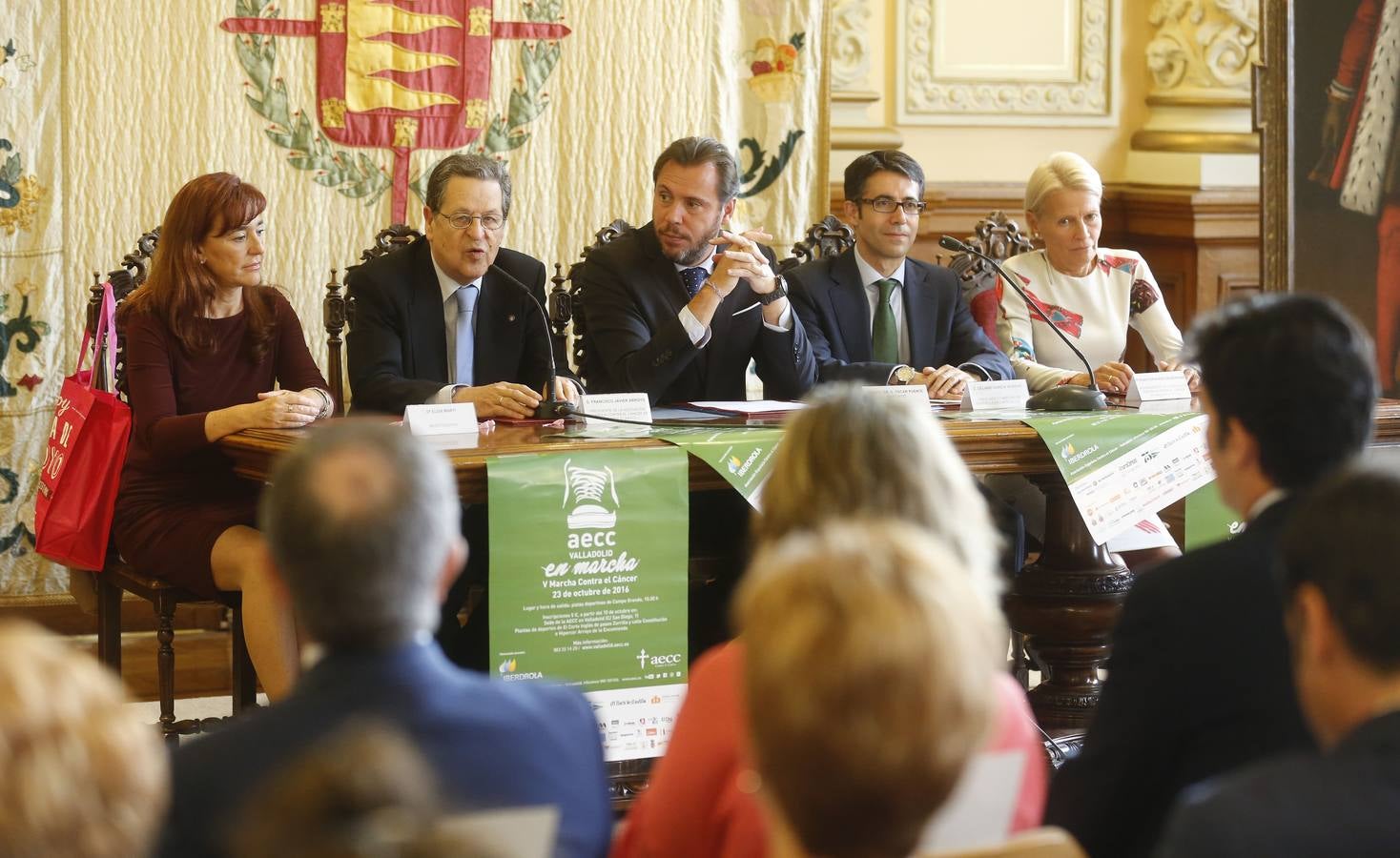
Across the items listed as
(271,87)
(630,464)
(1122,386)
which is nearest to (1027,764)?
(630,464)

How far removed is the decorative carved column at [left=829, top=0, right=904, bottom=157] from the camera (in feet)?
17.3

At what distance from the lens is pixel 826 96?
5125mm

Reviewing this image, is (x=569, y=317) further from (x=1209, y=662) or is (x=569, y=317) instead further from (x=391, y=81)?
(x=1209, y=662)

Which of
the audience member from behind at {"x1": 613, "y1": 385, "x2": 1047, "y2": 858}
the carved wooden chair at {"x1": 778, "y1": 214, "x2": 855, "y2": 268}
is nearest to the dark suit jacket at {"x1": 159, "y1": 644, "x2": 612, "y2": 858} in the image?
the audience member from behind at {"x1": 613, "y1": 385, "x2": 1047, "y2": 858}

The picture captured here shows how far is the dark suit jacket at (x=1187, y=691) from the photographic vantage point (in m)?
1.63

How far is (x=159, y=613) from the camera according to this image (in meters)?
3.25

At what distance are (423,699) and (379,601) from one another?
0.09 m

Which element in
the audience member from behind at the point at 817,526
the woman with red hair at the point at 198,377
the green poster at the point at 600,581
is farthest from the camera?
the woman with red hair at the point at 198,377

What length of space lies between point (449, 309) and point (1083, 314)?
152cm

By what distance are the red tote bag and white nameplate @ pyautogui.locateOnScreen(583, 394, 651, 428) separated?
0.90 metres

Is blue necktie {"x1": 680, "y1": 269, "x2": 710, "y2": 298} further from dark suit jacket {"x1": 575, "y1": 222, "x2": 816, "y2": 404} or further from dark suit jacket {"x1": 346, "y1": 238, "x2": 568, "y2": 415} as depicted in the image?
dark suit jacket {"x1": 346, "y1": 238, "x2": 568, "y2": 415}

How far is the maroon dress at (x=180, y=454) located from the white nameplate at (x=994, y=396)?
1.37m

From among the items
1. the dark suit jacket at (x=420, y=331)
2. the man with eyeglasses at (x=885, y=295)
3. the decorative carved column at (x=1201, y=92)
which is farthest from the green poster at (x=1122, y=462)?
the decorative carved column at (x=1201, y=92)

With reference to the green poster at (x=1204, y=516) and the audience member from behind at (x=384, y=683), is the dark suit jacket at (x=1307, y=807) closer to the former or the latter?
the audience member from behind at (x=384, y=683)
